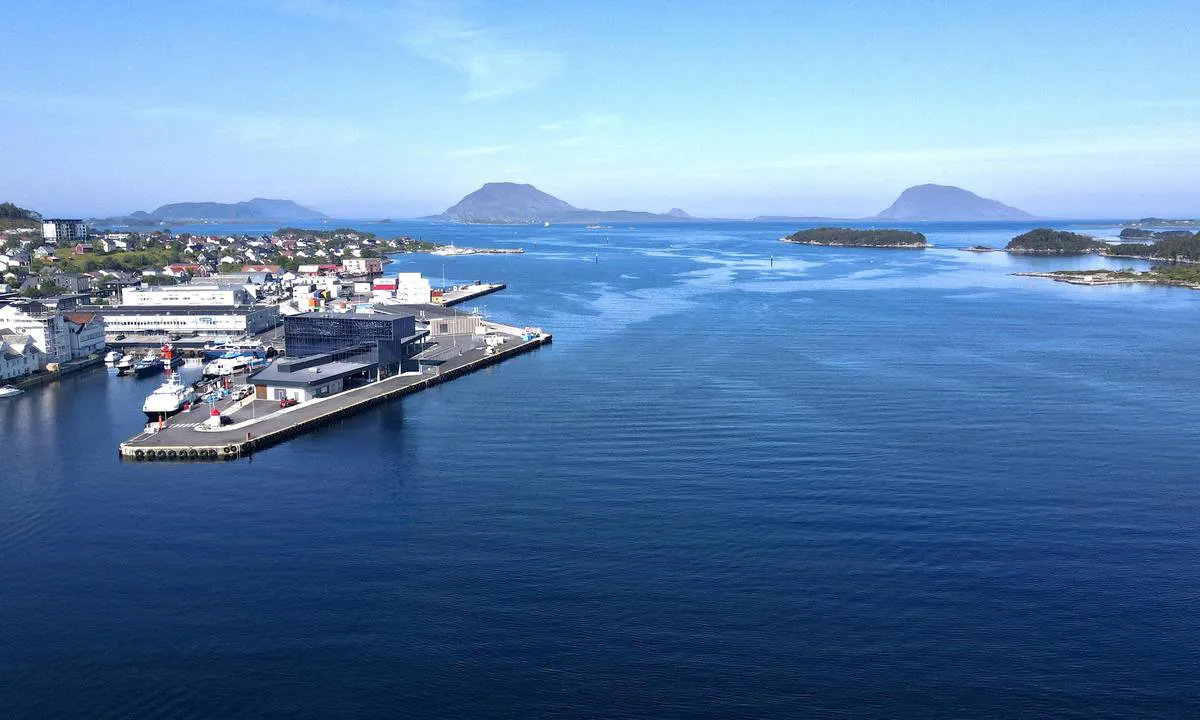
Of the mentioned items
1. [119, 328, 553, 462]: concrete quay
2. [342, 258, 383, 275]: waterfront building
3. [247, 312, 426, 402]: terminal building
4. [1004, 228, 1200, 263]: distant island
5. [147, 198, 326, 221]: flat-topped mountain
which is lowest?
[119, 328, 553, 462]: concrete quay

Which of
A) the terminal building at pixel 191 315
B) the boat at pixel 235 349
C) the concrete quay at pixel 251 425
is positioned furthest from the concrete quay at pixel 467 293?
the concrete quay at pixel 251 425

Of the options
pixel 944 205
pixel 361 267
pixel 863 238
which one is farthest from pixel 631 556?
pixel 944 205

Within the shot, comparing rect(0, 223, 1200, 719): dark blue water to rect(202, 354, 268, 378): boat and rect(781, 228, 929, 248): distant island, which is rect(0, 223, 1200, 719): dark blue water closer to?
rect(202, 354, 268, 378): boat

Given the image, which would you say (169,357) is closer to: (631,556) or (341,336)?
(341,336)

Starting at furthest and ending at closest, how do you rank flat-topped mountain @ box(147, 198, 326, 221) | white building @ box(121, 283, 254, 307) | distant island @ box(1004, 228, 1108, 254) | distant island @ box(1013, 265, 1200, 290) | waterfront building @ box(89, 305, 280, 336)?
flat-topped mountain @ box(147, 198, 326, 221) → distant island @ box(1004, 228, 1108, 254) → distant island @ box(1013, 265, 1200, 290) → white building @ box(121, 283, 254, 307) → waterfront building @ box(89, 305, 280, 336)

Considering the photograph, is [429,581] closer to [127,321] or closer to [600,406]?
[600,406]

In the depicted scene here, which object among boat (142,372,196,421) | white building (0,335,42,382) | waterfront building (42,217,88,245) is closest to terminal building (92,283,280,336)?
white building (0,335,42,382)

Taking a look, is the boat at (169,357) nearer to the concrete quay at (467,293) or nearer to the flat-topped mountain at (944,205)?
the concrete quay at (467,293)
